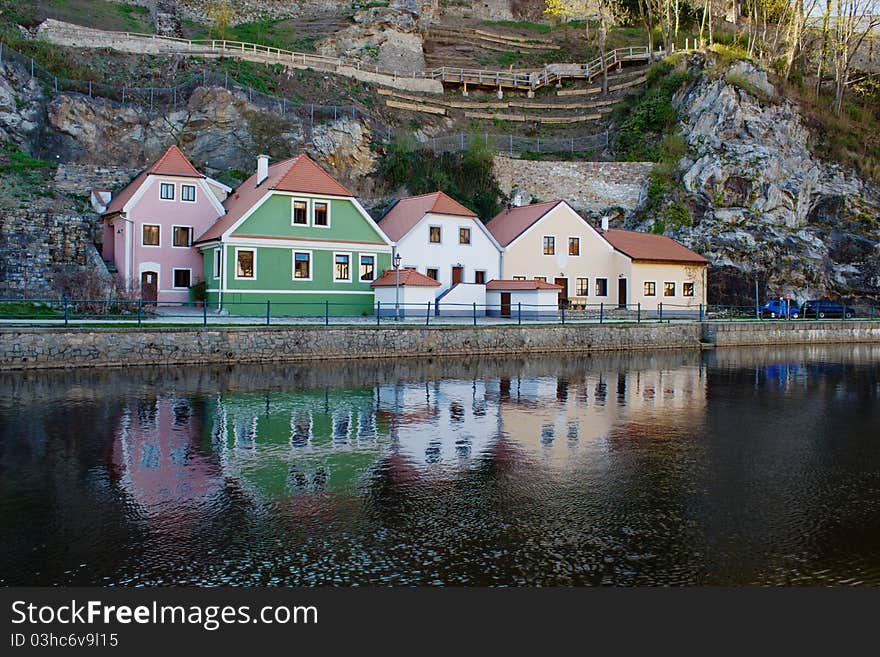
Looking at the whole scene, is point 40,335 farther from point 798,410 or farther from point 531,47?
point 531,47

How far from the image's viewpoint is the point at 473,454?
11797mm

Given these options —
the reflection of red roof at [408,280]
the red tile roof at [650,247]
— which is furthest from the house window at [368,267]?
the red tile roof at [650,247]

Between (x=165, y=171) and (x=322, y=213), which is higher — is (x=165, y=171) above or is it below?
above

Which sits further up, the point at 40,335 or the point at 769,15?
the point at 769,15

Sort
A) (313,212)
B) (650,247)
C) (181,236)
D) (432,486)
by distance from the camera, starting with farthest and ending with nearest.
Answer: (650,247) < (181,236) < (313,212) < (432,486)

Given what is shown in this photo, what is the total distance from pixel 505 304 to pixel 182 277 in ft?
56.0

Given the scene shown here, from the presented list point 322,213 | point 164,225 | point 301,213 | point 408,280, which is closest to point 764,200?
point 408,280

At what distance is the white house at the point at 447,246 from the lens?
40.0 meters

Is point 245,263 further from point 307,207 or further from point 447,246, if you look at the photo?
point 447,246

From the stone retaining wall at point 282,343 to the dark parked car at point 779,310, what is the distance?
48.3 feet

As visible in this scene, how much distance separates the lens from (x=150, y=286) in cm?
3712

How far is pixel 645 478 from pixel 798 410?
8.50m

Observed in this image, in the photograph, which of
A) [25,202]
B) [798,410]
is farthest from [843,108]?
[25,202]

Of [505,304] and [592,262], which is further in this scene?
[592,262]
